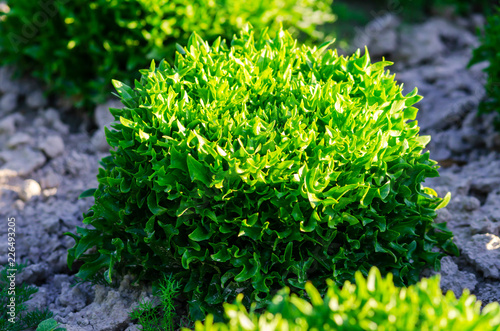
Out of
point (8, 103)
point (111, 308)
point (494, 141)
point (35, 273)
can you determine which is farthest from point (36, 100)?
point (494, 141)

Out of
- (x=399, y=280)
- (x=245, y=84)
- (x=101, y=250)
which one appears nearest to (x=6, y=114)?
(x=101, y=250)

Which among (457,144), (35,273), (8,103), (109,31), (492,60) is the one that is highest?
(492,60)

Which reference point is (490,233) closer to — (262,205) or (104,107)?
(262,205)

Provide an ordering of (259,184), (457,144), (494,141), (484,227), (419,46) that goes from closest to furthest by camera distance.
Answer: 1. (259,184)
2. (484,227)
3. (494,141)
4. (457,144)
5. (419,46)

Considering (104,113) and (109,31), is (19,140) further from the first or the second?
(109,31)

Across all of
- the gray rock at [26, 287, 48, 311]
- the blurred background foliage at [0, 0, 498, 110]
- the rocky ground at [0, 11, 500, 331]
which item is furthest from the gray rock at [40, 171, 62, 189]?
the gray rock at [26, 287, 48, 311]

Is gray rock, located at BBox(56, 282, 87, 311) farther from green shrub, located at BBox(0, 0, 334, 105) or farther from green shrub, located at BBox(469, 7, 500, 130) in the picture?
green shrub, located at BBox(469, 7, 500, 130)
